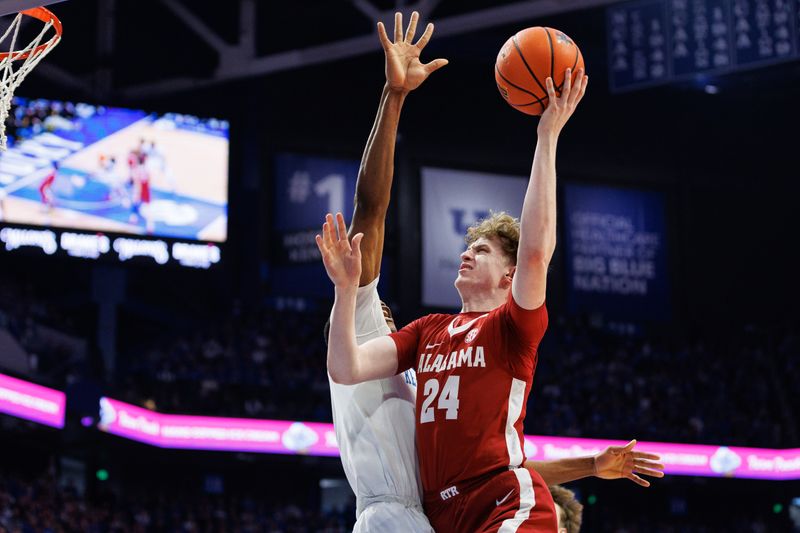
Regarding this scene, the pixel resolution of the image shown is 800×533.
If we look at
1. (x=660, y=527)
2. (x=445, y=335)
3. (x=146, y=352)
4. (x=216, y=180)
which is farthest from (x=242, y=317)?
(x=445, y=335)

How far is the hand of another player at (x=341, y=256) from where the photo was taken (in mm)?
3592

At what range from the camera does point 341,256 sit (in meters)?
3.60

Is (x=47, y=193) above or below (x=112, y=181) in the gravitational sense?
below

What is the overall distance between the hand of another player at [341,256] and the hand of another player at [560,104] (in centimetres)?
71

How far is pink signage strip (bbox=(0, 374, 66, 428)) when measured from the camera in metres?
16.8

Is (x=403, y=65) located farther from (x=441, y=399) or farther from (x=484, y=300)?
(x=441, y=399)

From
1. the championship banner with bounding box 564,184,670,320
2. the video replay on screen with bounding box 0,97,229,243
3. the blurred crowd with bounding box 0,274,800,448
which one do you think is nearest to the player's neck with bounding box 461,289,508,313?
the blurred crowd with bounding box 0,274,800,448

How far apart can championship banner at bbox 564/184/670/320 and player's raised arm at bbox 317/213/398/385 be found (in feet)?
70.9

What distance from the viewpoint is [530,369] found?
3799 millimetres

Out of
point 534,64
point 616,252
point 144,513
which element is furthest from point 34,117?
point 534,64

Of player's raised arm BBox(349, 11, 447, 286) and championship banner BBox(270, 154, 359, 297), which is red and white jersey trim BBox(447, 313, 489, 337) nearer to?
player's raised arm BBox(349, 11, 447, 286)

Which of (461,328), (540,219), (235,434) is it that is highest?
(540,219)

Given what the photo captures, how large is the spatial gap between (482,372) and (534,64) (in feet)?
3.64

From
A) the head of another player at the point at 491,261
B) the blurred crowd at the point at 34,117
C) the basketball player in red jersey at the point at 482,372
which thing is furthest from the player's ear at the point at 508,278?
the blurred crowd at the point at 34,117
